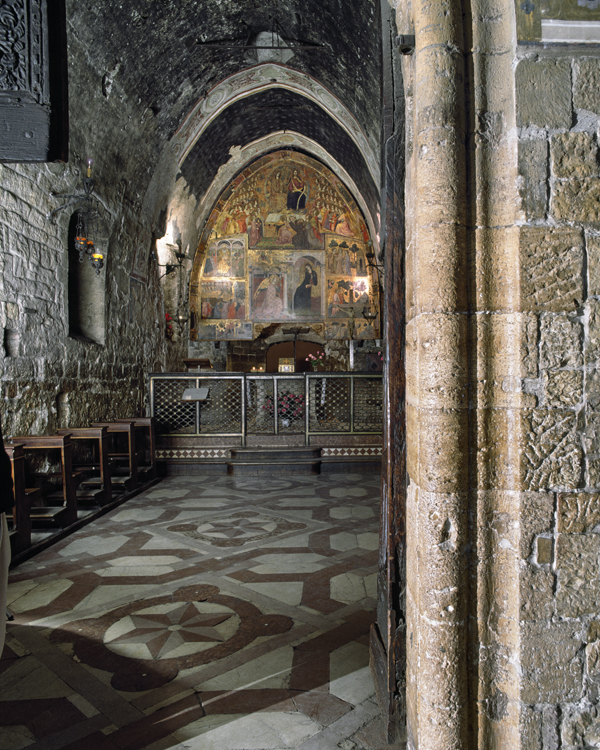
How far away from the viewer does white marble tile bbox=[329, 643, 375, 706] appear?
7.64 ft

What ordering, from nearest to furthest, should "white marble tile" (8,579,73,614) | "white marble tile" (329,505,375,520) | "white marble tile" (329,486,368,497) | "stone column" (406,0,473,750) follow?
"stone column" (406,0,473,750)
"white marble tile" (8,579,73,614)
"white marble tile" (329,505,375,520)
"white marble tile" (329,486,368,497)

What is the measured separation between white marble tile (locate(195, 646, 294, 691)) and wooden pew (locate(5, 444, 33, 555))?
2.49 m

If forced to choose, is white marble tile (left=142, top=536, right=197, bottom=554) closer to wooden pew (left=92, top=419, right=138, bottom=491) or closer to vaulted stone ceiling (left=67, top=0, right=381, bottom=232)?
wooden pew (left=92, top=419, right=138, bottom=491)

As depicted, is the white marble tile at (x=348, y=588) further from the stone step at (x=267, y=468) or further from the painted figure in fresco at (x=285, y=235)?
the painted figure in fresco at (x=285, y=235)

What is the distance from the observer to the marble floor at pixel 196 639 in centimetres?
211

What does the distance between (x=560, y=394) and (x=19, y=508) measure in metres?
4.21

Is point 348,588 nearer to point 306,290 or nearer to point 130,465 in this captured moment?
point 130,465

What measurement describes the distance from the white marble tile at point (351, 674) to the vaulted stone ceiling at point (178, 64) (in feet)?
21.6

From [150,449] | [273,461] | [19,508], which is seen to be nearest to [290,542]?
[19,508]

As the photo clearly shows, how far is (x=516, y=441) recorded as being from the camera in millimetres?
1792

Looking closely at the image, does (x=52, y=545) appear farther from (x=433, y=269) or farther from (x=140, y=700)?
(x=433, y=269)

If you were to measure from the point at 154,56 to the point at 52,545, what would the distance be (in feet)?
24.6

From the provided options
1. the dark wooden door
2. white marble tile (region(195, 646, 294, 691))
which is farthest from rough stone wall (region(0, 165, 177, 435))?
the dark wooden door

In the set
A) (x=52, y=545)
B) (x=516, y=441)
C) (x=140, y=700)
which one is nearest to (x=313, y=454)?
(x=52, y=545)
